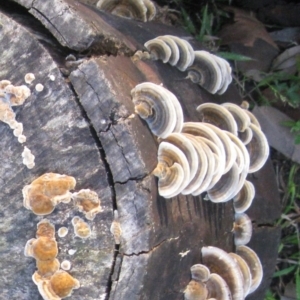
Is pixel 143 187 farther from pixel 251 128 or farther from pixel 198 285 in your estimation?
pixel 251 128

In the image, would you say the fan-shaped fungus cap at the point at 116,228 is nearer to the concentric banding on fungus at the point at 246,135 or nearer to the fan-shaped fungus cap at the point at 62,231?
the fan-shaped fungus cap at the point at 62,231

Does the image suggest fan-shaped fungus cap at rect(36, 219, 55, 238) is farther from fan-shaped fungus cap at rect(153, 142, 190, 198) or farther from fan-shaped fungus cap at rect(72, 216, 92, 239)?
fan-shaped fungus cap at rect(153, 142, 190, 198)

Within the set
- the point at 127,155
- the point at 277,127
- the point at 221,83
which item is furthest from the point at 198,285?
the point at 277,127

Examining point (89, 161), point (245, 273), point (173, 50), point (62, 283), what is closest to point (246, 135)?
point (173, 50)

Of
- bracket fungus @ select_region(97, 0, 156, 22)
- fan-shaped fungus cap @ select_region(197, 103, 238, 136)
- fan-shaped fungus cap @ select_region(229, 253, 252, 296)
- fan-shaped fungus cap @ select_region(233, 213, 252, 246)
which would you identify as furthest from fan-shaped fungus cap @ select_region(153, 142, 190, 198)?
bracket fungus @ select_region(97, 0, 156, 22)

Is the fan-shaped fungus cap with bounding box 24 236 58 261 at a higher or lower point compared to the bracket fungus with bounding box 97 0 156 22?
lower

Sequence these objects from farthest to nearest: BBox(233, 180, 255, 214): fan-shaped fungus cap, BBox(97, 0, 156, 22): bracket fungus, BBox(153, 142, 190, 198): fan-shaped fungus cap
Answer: BBox(97, 0, 156, 22): bracket fungus < BBox(233, 180, 255, 214): fan-shaped fungus cap < BBox(153, 142, 190, 198): fan-shaped fungus cap
